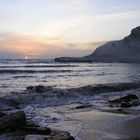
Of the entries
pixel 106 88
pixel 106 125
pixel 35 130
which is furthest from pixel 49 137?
pixel 106 88

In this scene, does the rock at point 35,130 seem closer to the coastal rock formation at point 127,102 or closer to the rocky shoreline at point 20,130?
the rocky shoreline at point 20,130

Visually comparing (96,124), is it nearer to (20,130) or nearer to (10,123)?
(20,130)

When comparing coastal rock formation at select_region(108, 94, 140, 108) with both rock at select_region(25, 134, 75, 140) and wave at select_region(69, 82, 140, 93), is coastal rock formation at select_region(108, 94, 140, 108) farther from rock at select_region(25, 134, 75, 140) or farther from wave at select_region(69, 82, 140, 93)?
rock at select_region(25, 134, 75, 140)

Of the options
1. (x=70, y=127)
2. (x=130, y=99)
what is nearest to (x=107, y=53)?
(x=130, y=99)

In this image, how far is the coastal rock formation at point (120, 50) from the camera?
345ft

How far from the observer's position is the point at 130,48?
107 metres

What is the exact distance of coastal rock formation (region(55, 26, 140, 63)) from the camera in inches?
4136

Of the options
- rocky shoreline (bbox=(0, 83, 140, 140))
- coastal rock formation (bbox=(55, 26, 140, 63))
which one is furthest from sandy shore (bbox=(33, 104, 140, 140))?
coastal rock formation (bbox=(55, 26, 140, 63))

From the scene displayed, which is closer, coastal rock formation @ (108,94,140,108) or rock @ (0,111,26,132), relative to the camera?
rock @ (0,111,26,132)

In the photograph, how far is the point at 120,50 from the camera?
107188 mm

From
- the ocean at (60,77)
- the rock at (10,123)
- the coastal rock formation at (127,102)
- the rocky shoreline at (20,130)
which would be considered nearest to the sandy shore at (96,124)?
the rocky shoreline at (20,130)

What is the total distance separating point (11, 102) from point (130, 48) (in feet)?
302

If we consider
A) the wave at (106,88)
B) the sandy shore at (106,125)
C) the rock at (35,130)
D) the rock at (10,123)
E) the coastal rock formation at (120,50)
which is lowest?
the wave at (106,88)

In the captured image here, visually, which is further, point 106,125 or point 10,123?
point 106,125
